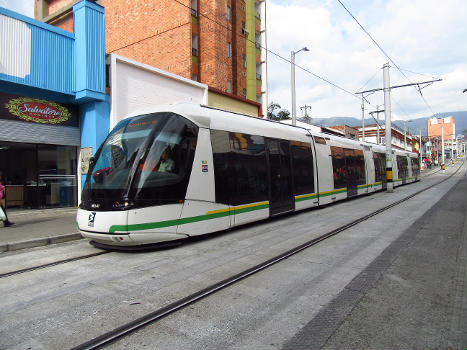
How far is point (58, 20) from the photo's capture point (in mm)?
21781

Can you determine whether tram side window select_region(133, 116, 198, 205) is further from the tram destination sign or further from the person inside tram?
the tram destination sign

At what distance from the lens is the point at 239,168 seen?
24.5ft

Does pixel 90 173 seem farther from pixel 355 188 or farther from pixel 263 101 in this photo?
pixel 263 101

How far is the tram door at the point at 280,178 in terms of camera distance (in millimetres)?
8672

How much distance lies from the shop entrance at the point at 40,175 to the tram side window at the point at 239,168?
7792 millimetres

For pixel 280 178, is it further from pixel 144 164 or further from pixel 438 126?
pixel 438 126

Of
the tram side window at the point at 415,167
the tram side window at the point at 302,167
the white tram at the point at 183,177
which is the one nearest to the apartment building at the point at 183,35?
the tram side window at the point at 302,167

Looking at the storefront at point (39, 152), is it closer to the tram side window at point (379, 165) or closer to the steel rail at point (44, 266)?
the steel rail at point (44, 266)

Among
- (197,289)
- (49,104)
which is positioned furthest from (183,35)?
(197,289)

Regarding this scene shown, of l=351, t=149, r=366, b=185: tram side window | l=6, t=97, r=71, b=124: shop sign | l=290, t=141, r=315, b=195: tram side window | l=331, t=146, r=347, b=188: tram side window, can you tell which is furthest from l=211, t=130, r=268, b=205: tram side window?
l=351, t=149, r=366, b=185: tram side window

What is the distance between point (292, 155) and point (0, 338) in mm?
8318

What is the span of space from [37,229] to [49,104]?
5.30 metres

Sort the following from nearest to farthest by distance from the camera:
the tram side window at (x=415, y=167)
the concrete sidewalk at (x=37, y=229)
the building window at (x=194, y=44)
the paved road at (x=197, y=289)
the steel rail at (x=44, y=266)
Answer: the paved road at (x=197, y=289), the steel rail at (x=44, y=266), the concrete sidewalk at (x=37, y=229), the building window at (x=194, y=44), the tram side window at (x=415, y=167)

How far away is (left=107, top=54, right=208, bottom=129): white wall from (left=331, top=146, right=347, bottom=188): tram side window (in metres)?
6.81
